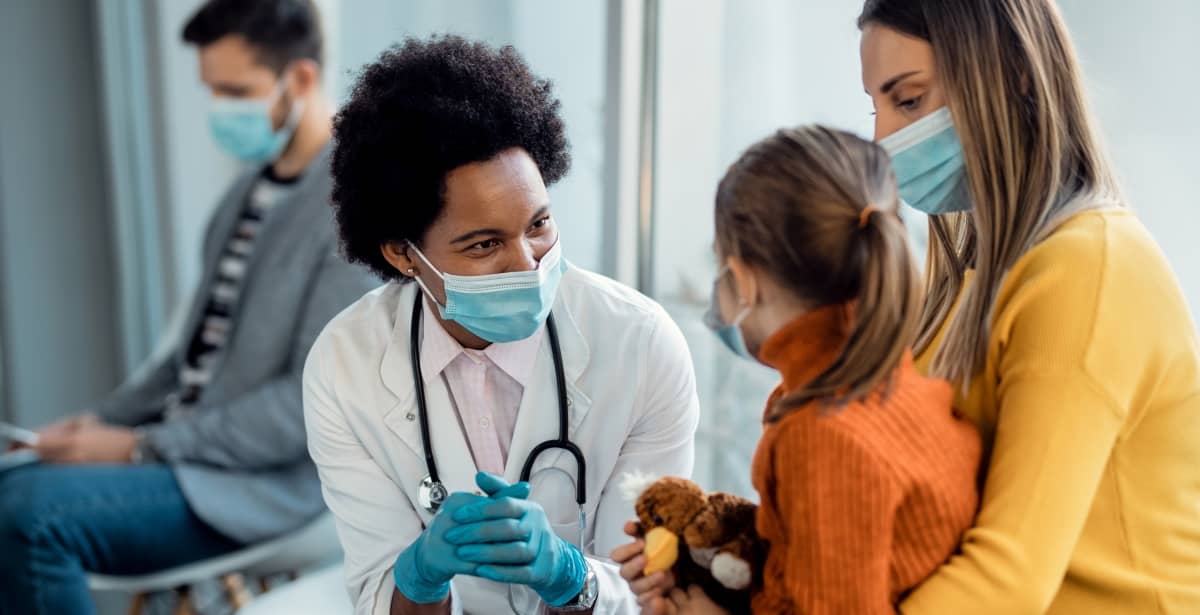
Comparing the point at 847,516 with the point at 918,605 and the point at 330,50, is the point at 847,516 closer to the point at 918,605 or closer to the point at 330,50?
the point at 918,605

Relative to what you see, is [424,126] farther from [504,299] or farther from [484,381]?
[484,381]

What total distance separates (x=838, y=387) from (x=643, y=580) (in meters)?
0.25

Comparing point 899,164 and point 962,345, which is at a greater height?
point 899,164

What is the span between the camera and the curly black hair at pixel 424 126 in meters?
1.08

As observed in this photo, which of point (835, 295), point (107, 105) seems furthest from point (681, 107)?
point (107, 105)

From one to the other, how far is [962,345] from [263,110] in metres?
1.70

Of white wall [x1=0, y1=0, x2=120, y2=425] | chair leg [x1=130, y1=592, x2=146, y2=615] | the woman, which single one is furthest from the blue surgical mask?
white wall [x1=0, y1=0, x2=120, y2=425]

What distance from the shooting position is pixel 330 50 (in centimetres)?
239

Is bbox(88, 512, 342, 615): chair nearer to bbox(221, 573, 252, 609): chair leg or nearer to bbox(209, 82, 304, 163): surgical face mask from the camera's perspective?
bbox(221, 573, 252, 609): chair leg

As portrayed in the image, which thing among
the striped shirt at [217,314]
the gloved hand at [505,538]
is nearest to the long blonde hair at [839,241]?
the gloved hand at [505,538]

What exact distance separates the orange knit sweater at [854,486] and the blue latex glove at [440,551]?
26 centimetres

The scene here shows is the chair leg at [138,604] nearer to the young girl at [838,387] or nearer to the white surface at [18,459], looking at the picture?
the white surface at [18,459]

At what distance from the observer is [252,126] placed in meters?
2.20

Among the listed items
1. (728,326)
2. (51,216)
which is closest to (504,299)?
(728,326)
